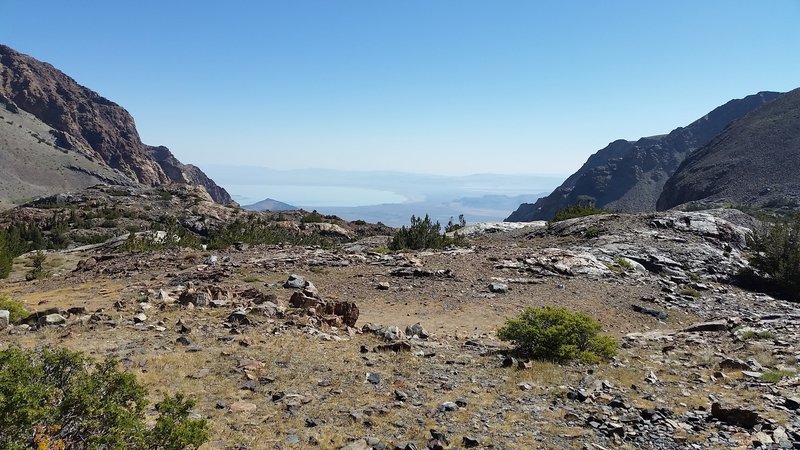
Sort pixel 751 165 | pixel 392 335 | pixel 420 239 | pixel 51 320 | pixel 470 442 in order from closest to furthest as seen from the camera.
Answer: pixel 470 442
pixel 51 320
pixel 392 335
pixel 420 239
pixel 751 165

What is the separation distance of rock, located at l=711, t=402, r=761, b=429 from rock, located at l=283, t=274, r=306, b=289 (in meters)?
12.2

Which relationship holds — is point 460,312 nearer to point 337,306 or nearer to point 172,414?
point 337,306

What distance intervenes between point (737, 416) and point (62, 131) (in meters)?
194

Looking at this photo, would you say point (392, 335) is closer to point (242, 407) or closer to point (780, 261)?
point (242, 407)

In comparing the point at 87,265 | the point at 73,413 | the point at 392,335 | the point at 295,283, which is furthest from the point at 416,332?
the point at 87,265

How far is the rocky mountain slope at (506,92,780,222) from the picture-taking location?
154 meters

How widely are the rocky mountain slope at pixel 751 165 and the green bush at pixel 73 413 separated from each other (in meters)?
92.1

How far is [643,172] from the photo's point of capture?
16712cm

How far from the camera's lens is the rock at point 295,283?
16062 mm

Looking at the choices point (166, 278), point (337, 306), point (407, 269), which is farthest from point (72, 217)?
point (337, 306)

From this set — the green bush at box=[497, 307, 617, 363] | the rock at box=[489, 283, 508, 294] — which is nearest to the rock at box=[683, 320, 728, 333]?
the green bush at box=[497, 307, 617, 363]

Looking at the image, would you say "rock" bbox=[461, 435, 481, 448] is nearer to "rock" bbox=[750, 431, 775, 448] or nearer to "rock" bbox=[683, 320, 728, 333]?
"rock" bbox=[750, 431, 775, 448]

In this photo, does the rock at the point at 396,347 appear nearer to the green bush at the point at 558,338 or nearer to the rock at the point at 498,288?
the green bush at the point at 558,338

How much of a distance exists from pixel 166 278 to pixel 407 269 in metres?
9.26
